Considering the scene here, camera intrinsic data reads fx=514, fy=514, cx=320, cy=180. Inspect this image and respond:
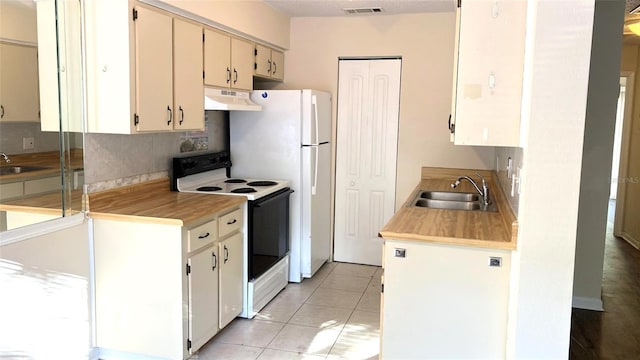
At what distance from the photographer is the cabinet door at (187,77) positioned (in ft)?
10.9

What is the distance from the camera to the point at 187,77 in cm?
344

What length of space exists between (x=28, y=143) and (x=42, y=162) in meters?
0.13

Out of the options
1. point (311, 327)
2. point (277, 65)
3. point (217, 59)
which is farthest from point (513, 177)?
point (277, 65)

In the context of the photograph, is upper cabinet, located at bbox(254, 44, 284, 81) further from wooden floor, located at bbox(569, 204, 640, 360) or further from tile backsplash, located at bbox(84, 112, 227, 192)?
wooden floor, located at bbox(569, 204, 640, 360)

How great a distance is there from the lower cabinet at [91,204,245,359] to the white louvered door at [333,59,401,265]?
2315mm

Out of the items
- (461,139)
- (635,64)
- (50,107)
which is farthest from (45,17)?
(635,64)

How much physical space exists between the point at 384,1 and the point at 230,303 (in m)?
2.77

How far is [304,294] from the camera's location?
4348 mm

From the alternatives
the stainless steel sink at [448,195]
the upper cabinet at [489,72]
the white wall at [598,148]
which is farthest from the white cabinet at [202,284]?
the white wall at [598,148]

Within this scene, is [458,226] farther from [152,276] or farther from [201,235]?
[152,276]

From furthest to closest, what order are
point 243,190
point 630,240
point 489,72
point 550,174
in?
1. point 630,240
2. point 243,190
3. point 489,72
4. point 550,174

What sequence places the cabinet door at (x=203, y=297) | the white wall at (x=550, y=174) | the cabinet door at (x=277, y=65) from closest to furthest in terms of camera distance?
the white wall at (x=550, y=174), the cabinet door at (x=203, y=297), the cabinet door at (x=277, y=65)

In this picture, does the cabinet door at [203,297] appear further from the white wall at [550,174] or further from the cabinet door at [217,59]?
the white wall at [550,174]

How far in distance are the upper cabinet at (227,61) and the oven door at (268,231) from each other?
0.95 metres
